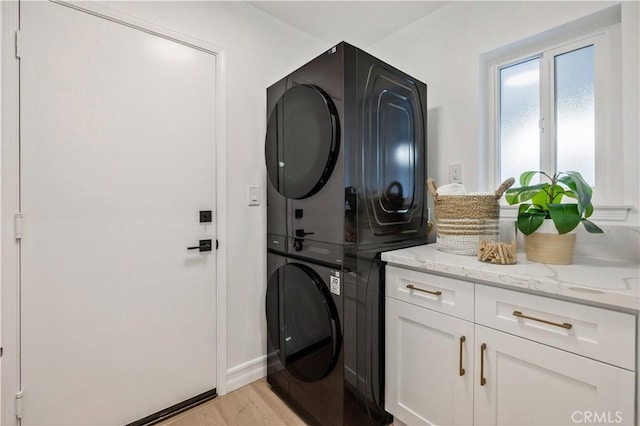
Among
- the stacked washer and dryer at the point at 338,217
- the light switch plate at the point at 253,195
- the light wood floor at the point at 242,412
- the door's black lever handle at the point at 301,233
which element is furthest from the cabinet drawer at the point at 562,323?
the light switch plate at the point at 253,195

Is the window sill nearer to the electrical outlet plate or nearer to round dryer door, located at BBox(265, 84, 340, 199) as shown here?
the electrical outlet plate

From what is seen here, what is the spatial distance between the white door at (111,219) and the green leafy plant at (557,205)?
→ 1610mm

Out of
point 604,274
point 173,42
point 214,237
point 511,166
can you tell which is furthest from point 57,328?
point 511,166

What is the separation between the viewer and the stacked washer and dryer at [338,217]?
52.6 inches

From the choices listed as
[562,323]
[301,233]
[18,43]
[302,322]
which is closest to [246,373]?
[302,322]

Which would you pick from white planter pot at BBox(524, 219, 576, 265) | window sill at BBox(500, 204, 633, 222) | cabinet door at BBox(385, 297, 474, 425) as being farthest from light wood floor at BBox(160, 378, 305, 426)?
window sill at BBox(500, 204, 633, 222)

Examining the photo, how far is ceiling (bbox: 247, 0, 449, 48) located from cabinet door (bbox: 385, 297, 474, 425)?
1843mm

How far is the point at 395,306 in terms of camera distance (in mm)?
1436

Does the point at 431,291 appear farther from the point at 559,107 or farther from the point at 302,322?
the point at 559,107

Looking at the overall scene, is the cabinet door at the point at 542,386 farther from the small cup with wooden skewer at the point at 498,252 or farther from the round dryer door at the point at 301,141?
the round dryer door at the point at 301,141

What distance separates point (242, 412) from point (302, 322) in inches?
24.7

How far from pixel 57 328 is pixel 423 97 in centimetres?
227

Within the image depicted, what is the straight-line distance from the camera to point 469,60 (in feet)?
5.93

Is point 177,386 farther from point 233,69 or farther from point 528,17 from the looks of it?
point 528,17
